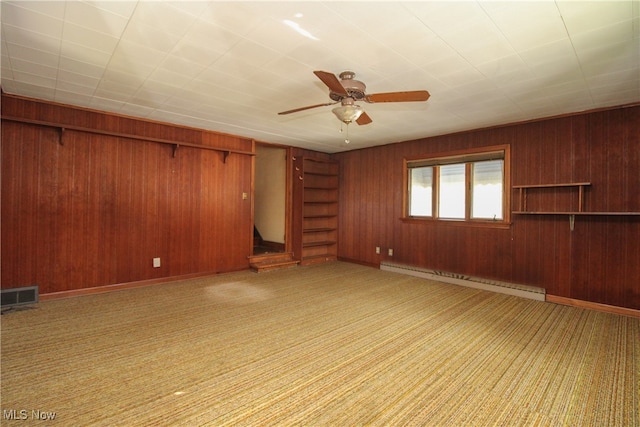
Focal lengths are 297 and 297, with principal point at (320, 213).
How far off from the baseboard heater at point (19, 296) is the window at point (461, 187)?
546 centimetres

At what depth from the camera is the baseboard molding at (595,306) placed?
339cm

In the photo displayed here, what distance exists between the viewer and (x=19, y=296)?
11.3 ft

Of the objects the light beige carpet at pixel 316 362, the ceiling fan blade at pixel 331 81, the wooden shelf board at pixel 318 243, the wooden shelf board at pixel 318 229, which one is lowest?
the light beige carpet at pixel 316 362

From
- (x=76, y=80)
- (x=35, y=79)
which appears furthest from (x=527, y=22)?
(x=35, y=79)

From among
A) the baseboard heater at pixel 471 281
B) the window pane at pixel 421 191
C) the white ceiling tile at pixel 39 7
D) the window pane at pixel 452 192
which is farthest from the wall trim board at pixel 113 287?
the window pane at pixel 452 192

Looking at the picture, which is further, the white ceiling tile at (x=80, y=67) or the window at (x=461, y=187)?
the window at (x=461, y=187)

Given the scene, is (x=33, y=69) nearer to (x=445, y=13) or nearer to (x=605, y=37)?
(x=445, y=13)

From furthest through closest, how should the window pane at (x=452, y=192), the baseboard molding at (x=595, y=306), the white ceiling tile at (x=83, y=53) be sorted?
the window pane at (x=452, y=192)
the baseboard molding at (x=595, y=306)
the white ceiling tile at (x=83, y=53)

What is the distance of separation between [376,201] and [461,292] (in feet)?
7.79

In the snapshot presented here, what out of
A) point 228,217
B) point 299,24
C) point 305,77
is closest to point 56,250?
point 228,217

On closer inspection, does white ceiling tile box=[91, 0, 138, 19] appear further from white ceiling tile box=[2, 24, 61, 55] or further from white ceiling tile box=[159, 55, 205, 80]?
white ceiling tile box=[2, 24, 61, 55]

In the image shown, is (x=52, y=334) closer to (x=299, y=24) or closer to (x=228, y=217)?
(x=228, y=217)

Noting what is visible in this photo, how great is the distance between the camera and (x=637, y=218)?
340cm

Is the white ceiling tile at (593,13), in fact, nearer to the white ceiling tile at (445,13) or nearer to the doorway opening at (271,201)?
the white ceiling tile at (445,13)
